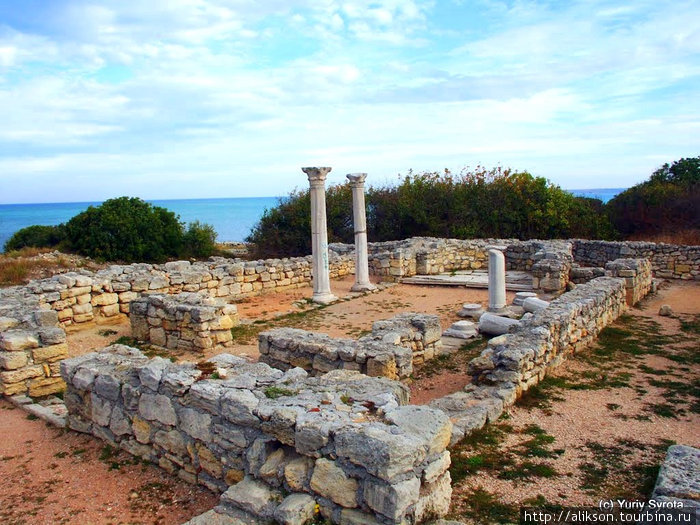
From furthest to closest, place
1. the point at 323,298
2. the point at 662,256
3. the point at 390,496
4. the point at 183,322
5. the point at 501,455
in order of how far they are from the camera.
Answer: the point at 662,256 → the point at 323,298 → the point at 183,322 → the point at 501,455 → the point at 390,496

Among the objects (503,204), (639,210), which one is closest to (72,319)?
(503,204)

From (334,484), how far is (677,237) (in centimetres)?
2542

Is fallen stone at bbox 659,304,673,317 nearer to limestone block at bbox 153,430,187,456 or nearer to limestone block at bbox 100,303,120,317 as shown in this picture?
limestone block at bbox 153,430,187,456

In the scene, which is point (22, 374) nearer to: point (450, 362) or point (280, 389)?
point (280, 389)

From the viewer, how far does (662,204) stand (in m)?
26.4

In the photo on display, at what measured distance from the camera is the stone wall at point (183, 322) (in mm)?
10609

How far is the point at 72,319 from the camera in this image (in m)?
12.0

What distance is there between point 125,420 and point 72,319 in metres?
7.31

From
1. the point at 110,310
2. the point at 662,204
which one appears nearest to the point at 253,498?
the point at 110,310

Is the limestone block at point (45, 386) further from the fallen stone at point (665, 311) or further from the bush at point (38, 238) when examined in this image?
the bush at point (38, 238)

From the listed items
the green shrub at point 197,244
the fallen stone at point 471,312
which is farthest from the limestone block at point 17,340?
the green shrub at point 197,244

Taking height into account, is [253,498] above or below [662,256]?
below

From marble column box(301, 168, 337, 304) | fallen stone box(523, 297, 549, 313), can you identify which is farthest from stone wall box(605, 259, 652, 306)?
marble column box(301, 168, 337, 304)

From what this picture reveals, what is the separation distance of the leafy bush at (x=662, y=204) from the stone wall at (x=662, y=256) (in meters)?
7.18
